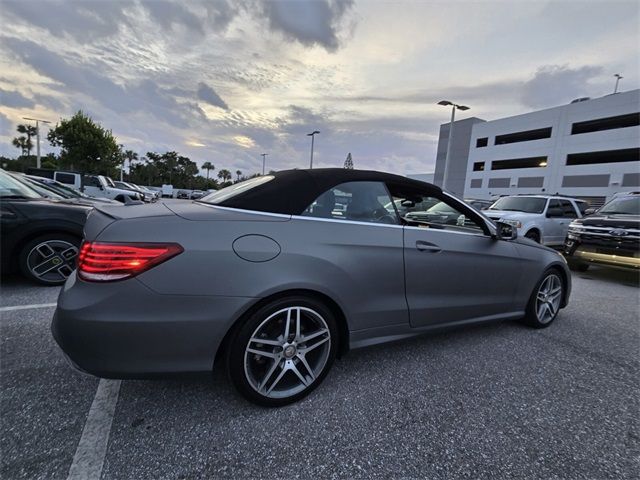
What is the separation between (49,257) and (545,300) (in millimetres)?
5819

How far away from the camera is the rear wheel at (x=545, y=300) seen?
3.47 metres

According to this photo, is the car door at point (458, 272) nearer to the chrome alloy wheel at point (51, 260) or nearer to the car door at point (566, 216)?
the chrome alloy wheel at point (51, 260)

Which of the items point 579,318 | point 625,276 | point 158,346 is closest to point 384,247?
point 158,346

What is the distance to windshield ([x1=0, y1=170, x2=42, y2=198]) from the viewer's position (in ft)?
13.0

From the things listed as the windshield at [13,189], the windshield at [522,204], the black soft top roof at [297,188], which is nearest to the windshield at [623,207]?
the windshield at [522,204]

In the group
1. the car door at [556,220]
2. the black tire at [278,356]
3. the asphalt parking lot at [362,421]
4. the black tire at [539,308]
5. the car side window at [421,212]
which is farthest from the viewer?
the car door at [556,220]

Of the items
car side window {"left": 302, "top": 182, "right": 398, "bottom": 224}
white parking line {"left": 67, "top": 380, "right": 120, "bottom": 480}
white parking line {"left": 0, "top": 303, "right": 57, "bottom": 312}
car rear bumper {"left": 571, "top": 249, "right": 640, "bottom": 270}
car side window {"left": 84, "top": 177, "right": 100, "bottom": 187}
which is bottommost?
white parking line {"left": 67, "top": 380, "right": 120, "bottom": 480}

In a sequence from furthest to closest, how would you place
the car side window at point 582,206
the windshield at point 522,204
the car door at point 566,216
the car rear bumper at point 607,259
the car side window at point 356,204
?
the car side window at point 582,206 → the car door at point 566,216 → the windshield at point 522,204 → the car rear bumper at point 607,259 → the car side window at point 356,204

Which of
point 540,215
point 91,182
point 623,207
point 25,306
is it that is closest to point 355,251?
point 25,306

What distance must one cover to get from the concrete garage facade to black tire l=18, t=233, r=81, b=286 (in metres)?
44.2

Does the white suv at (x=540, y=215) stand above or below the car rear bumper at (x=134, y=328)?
above

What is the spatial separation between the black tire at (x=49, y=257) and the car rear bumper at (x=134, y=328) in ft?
9.45

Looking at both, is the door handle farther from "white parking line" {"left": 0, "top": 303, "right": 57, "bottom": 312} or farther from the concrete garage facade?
the concrete garage facade

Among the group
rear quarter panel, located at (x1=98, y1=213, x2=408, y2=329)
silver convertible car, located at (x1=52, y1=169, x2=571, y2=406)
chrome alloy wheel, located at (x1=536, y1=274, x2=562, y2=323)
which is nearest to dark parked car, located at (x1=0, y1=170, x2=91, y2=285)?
silver convertible car, located at (x1=52, y1=169, x2=571, y2=406)
